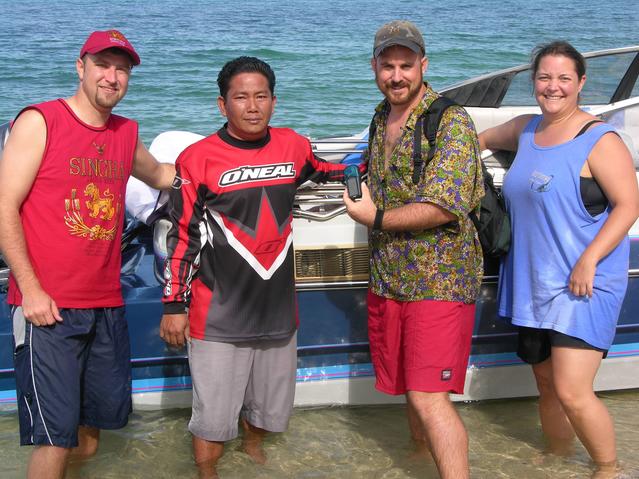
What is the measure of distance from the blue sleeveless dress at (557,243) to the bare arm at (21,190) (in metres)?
1.76

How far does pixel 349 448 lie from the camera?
13.5 ft

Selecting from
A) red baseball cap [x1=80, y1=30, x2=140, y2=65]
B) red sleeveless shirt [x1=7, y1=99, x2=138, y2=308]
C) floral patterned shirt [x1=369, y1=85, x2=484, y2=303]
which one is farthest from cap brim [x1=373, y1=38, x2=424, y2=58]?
red sleeveless shirt [x1=7, y1=99, x2=138, y2=308]

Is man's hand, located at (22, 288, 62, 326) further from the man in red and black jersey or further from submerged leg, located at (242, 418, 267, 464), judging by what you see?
submerged leg, located at (242, 418, 267, 464)

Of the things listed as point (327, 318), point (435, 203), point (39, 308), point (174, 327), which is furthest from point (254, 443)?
point (435, 203)

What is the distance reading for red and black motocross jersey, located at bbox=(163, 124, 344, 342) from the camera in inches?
124

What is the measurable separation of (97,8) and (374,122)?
24768mm

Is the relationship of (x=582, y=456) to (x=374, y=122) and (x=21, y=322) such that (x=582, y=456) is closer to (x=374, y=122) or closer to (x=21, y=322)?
(x=374, y=122)

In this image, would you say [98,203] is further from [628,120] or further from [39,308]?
[628,120]

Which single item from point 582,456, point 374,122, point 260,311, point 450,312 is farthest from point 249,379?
point 582,456

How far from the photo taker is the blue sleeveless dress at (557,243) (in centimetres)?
313

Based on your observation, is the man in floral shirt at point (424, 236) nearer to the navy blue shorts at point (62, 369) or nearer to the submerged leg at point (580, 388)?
the submerged leg at point (580, 388)

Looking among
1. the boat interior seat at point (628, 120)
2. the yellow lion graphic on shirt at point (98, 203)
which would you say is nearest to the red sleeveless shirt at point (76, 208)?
the yellow lion graphic on shirt at point (98, 203)

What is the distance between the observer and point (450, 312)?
318 cm

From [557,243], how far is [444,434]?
83 cm
